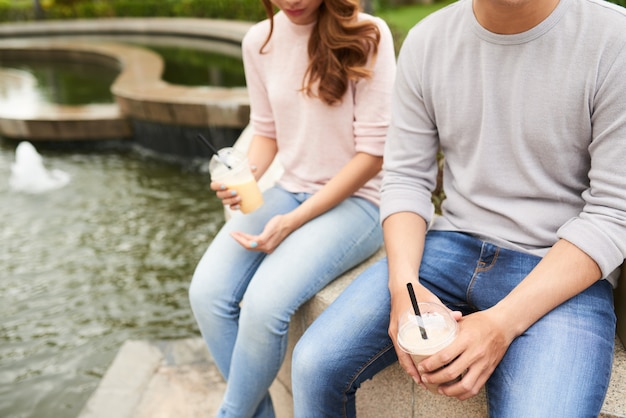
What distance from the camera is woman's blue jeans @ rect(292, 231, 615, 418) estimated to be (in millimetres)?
1343

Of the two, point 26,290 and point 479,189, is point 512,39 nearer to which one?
point 479,189

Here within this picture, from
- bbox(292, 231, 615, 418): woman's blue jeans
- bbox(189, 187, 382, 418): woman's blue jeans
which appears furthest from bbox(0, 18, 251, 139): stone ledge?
bbox(292, 231, 615, 418): woman's blue jeans

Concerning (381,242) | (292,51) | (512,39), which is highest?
Result: (512,39)

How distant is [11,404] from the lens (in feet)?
10.0

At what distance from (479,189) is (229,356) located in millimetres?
1064

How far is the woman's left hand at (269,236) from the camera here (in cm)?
201

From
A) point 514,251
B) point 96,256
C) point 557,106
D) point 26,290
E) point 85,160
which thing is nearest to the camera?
point 557,106

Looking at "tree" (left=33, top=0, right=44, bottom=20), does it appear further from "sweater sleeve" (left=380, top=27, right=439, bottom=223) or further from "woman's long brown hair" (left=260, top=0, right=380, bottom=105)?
"sweater sleeve" (left=380, top=27, right=439, bottom=223)

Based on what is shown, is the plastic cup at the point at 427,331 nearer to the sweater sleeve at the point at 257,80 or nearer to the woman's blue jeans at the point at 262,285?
the woman's blue jeans at the point at 262,285

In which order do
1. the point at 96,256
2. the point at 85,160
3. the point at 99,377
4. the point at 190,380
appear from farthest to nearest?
the point at 85,160
the point at 96,256
the point at 99,377
the point at 190,380

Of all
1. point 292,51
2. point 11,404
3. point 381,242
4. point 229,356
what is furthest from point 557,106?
point 11,404

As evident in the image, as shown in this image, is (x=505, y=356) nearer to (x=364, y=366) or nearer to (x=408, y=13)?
(x=364, y=366)

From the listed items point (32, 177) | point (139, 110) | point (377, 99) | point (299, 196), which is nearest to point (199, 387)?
point (299, 196)

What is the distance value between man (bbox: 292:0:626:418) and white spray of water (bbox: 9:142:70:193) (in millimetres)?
4822
